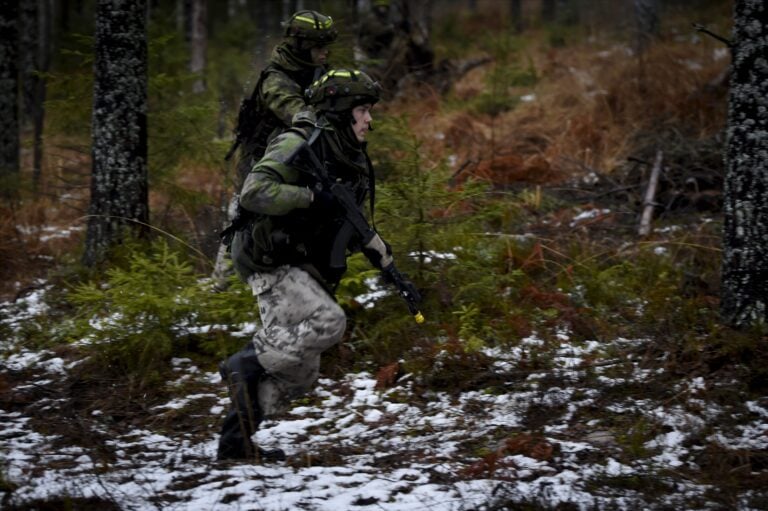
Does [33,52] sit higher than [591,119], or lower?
higher

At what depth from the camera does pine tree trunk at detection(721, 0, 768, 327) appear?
5.32 m

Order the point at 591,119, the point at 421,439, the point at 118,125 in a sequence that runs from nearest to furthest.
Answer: the point at 421,439 → the point at 118,125 → the point at 591,119

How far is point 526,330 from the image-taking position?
6.38 meters

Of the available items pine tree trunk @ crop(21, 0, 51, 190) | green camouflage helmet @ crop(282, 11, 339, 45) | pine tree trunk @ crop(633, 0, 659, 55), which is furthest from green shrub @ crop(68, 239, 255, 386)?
pine tree trunk @ crop(633, 0, 659, 55)

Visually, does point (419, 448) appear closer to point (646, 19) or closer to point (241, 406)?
point (241, 406)

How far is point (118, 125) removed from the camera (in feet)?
24.9

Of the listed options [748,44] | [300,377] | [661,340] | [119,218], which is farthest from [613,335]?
[119,218]

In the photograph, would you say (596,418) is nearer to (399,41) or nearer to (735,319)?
(735,319)

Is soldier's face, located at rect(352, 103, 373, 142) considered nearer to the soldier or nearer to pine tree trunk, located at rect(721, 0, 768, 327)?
the soldier

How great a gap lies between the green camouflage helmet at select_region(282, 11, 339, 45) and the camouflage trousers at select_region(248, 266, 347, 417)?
105 inches

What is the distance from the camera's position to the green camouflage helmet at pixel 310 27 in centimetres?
651

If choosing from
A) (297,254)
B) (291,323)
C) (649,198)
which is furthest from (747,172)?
(649,198)

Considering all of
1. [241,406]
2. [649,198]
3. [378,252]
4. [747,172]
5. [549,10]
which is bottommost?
[241,406]

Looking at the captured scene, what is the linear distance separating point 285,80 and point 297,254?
2.46 m
